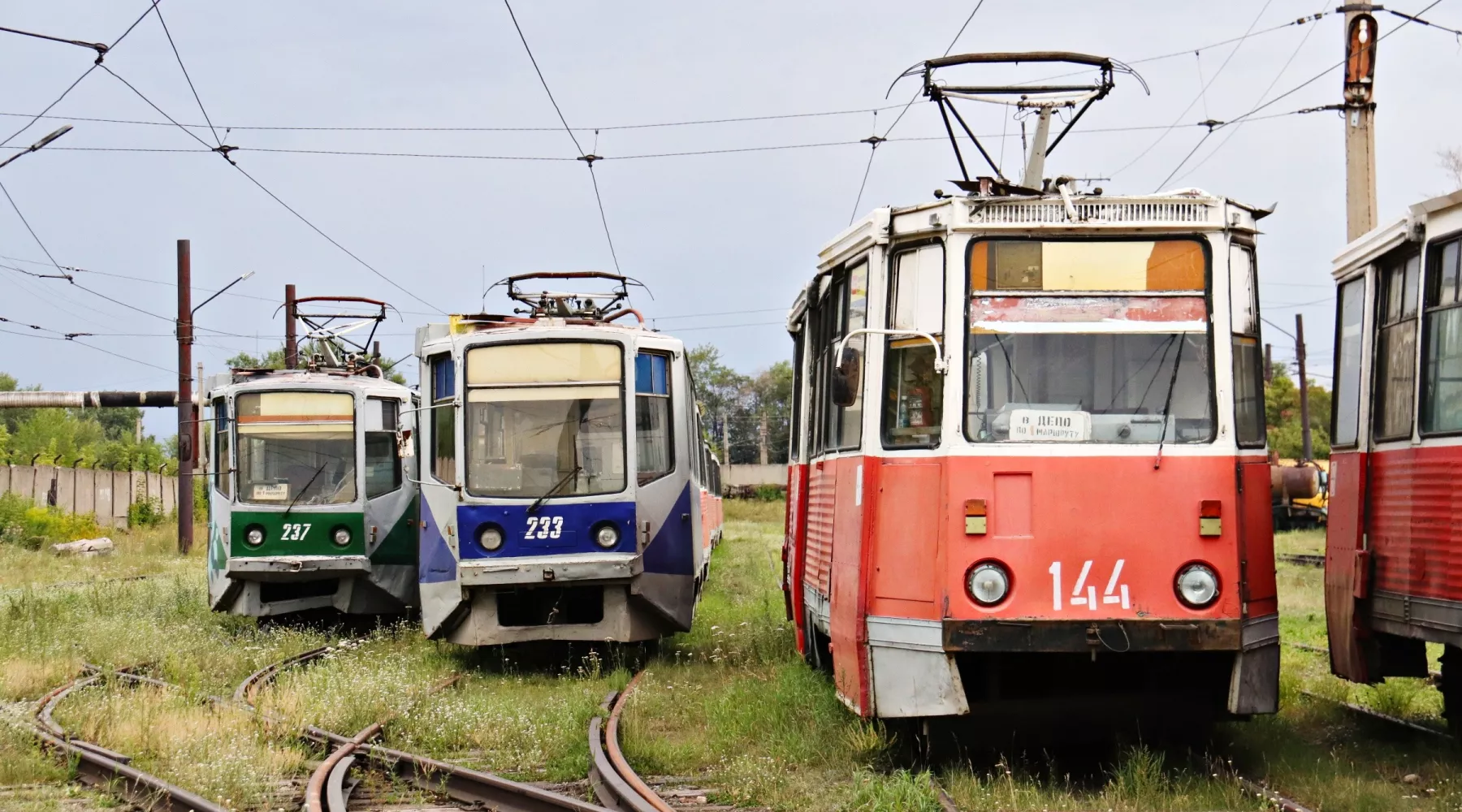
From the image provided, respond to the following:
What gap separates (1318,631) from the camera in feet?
50.6

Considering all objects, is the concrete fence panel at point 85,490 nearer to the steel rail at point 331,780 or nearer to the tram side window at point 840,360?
the steel rail at point 331,780

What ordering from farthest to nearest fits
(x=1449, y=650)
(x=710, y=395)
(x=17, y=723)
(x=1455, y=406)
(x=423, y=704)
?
(x=710, y=395) < (x=423, y=704) < (x=17, y=723) < (x=1449, y=650) < (x=1455, y=406)

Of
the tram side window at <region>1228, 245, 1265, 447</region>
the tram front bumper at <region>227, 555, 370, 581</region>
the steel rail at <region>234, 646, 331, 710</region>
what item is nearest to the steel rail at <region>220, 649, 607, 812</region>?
the steel rail at <region>234, 646, 331, 710</region>

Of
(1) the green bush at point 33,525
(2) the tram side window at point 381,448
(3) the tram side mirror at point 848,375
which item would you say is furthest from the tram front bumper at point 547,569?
(1) the green bush at point 33,525

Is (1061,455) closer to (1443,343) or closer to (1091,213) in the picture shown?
(1091,213)

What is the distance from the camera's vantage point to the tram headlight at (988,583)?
23.1 feet

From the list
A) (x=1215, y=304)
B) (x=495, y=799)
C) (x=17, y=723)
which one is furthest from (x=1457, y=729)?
(x=17, y=723)

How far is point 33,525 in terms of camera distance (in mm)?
34469

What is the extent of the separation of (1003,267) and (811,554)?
2794 mm

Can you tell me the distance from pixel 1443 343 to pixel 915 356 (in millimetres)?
2561

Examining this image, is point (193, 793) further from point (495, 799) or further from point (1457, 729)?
point (1457, 729)

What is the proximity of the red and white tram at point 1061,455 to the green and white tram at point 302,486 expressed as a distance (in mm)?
8709

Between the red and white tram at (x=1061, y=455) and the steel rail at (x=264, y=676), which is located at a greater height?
the red and white tram at (x=1061, y=455)

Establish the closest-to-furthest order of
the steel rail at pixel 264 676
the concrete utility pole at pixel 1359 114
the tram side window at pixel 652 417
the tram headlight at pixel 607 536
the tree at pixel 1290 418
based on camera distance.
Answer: the steel rail at pixel 264 676 < the tram headlight at pixel 607 536 < the tram side window at pixel 652 417 < the concrete utility pole at pixel 1359 114 < the tree at pixel 1290 418
